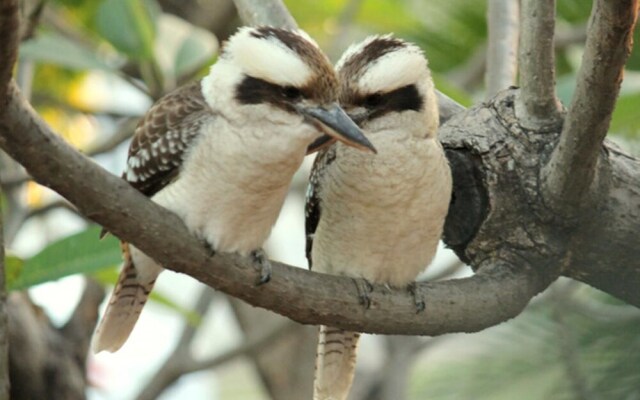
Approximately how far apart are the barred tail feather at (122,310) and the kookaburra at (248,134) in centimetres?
26

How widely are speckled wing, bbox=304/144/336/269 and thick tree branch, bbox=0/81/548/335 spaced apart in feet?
0.94

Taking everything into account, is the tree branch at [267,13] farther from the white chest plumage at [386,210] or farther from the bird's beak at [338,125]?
the bird's beak at [338,125]

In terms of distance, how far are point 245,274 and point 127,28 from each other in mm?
1439

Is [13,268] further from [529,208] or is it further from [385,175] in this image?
[529,208]

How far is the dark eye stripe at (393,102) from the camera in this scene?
216cm

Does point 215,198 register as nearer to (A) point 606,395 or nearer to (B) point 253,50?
(B) point 253,50

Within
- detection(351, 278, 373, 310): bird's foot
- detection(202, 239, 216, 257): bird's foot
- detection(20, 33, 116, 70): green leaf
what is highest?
detection(351, 278, 373, 310): bird's foot

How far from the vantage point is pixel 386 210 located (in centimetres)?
220

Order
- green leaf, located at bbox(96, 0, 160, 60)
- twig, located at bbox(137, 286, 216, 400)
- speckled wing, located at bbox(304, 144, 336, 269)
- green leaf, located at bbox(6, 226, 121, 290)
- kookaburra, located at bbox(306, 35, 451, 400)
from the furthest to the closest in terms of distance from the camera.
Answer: twig, located at bbox(137, 286, 216, 400) → green leaf, located at bbox(96, 0, 160, 60) → green leaf, located at bbox(6, 226, 121, 290) → speckled wing, located at bbox(304, 144, 336, 269) → kookaburra, located at bbox(306, 35, 451, 400)

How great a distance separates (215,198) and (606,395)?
3.14ft

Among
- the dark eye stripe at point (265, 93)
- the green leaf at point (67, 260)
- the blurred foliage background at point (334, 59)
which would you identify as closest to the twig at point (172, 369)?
the blurred foliage background at point (334, 59)

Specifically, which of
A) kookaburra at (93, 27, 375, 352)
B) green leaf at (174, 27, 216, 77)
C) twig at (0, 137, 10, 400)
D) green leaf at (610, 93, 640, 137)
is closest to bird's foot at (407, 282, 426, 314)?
kookaburra at (93, 27, 375, 352)

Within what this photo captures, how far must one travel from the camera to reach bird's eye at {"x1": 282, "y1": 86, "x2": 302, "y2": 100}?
193 centimetres

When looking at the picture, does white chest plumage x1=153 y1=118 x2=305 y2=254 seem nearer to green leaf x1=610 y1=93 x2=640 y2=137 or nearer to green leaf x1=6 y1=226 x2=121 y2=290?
green leaf x1=6 y1=226 x2=121 y2=290
